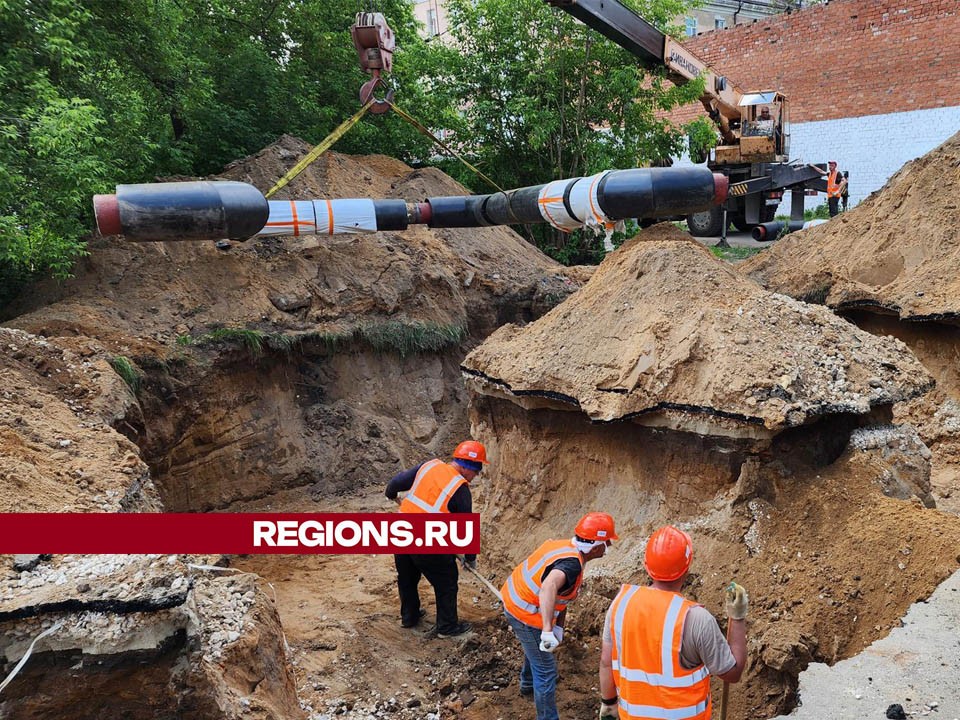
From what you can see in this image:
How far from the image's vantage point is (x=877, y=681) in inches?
171

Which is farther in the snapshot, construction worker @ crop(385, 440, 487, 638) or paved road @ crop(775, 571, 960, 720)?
construction worker @ crop(385, 440, 487, 638)

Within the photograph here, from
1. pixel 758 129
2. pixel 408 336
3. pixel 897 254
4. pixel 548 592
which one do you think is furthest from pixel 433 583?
pixel 758 129

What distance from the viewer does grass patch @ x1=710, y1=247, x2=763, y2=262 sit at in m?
15.8

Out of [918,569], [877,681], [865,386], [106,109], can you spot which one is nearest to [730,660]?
[877,681]

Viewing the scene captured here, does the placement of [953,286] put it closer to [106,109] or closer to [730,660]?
[730,660]

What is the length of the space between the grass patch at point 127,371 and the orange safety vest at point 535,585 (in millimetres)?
4736

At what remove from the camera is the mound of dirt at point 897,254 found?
933 cm

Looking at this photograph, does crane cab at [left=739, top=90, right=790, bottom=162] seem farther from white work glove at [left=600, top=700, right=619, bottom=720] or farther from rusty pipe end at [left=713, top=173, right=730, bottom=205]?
white work glove at [left=600, top=700, right=619, bottom=720]

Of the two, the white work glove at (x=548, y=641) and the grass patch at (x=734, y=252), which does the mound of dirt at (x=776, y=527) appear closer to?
the white work glove at (x=548, y=641)

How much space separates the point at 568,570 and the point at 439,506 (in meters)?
1.63

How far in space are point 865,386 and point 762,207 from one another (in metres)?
12.4

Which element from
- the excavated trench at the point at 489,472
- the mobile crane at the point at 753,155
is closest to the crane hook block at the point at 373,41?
the excavated trench at the point at 489,472

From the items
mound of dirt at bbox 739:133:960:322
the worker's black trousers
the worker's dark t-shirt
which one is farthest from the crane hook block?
the worker's dark t-shirt

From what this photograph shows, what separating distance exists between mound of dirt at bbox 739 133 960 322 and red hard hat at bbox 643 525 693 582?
265 inches
